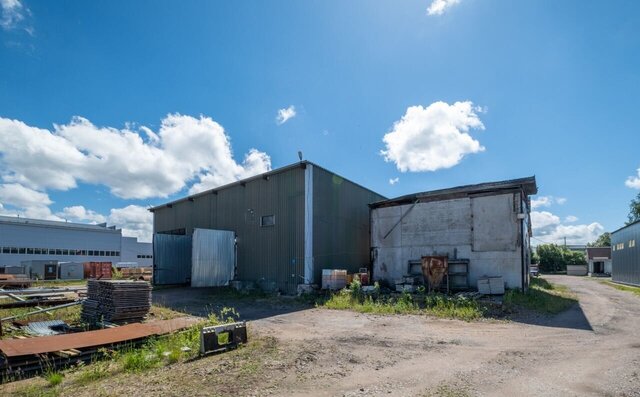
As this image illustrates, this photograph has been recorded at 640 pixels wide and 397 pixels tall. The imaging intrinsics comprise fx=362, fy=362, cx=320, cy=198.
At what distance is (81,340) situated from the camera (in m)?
6.85

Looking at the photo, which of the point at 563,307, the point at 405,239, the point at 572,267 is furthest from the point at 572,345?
the point at 572,267

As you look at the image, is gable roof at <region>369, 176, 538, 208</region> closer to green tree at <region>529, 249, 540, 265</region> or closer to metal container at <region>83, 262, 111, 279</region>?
metal container at <region>83, 262, 111, 279</region>

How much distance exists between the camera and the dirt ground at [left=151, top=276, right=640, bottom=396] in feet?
17.2

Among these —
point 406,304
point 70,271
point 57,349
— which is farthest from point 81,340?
point 70,271

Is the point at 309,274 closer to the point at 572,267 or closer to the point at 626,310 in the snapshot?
the point at 626,310

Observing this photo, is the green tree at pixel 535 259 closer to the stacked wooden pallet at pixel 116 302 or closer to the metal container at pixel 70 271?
the metal container at pixel 70 271

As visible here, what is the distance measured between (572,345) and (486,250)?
836 cm

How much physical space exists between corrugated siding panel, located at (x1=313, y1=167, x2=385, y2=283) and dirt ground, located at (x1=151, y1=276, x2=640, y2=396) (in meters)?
7.22

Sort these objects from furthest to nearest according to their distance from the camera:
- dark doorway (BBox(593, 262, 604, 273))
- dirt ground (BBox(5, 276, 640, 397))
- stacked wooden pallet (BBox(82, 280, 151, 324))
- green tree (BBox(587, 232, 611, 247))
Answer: green tree (BBox(587, 232, 611, 247))
dark doorway (BBox(593, 262, 604, 273))
stacked wooden pallet (BBox(82, 280, 151, 324))
dirt ground (BBox(5, 276, 640, 397))

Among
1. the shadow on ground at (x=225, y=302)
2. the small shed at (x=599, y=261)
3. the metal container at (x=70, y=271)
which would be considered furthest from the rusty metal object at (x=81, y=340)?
the small shed at (x=599, y=261)

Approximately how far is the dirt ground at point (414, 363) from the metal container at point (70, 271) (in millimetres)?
31101

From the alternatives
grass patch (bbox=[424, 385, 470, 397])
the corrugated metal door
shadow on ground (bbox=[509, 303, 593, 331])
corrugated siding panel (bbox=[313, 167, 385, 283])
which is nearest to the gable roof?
corrugated siding panel (bbox=[313, 167, 385, 283])

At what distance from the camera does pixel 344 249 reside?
2022cm

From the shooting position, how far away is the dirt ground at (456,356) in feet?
17.2
